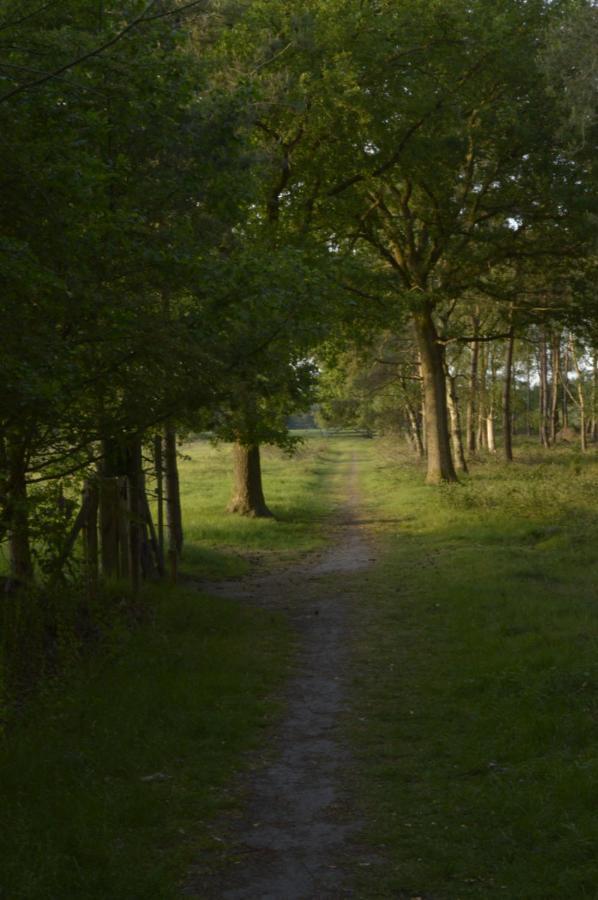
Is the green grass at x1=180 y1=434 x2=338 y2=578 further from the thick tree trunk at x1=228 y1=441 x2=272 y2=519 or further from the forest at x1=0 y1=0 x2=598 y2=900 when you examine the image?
the thick tree trunk at x1=228 y1=441 x2=272 y2=519

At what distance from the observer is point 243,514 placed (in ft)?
92.8

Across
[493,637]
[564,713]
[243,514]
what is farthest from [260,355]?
[243,514]

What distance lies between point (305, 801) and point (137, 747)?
1.71m

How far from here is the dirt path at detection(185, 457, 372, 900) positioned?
5.88 metres

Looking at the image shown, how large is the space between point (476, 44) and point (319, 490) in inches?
875

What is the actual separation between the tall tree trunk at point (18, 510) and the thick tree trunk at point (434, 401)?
24.6m

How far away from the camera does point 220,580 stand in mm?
18812

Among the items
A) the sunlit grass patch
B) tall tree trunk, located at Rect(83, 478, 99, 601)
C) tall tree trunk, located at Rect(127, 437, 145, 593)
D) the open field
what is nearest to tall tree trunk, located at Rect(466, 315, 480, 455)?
the sunlit grass patch

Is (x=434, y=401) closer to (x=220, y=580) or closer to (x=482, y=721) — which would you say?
(x=220, y=580)

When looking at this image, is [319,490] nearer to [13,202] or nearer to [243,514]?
[243,514]

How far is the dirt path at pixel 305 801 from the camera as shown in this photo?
19.3ft

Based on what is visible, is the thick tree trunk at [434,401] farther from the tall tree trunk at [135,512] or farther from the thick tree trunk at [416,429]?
the thick tree trunk at [416,429]

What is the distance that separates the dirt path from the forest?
3 cm

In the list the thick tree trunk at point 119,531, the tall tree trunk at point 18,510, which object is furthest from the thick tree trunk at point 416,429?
the tall tree trunk at point 18,510
